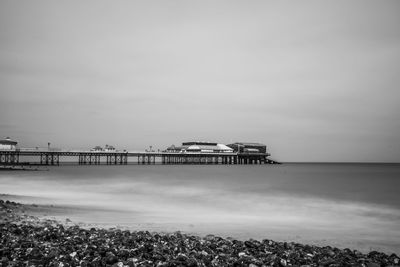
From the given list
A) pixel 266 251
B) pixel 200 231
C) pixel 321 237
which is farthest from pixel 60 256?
pixel 321 237

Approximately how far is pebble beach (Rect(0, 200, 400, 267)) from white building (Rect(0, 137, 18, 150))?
246ft

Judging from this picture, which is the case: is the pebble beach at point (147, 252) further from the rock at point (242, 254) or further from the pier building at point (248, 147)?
the pier building at point (248, 147)

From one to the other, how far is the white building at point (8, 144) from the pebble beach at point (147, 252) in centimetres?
7513

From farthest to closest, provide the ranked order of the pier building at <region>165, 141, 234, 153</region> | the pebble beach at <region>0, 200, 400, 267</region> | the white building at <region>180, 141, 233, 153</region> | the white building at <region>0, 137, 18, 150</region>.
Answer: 1. the pier building at <region>165, 141, 234, 153</region>
2. the white building at <region>180, 141, 233, 153</region>
3. the white building at <region>0, 137, 18, 150</region>
4. the pebble beach at <region>0, 200, 400, 267</region>

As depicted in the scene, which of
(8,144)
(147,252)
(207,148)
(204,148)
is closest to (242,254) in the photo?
(147,252)

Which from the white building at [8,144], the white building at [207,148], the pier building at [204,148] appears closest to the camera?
the white building at [8,144]

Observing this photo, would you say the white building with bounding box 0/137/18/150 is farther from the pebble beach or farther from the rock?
the rock

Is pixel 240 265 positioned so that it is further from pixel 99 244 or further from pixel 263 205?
pixel 263 205

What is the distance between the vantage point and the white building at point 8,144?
249 feet

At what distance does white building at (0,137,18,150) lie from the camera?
7588 cm

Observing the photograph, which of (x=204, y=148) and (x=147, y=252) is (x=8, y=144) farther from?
(x=147, y=252)

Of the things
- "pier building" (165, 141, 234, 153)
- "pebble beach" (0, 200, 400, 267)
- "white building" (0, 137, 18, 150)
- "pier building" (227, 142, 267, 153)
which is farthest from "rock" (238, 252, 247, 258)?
"pier building" (227, 142, 267, 153)

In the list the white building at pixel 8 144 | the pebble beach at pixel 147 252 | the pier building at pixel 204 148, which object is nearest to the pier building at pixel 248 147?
the pier building at pixel 204 148

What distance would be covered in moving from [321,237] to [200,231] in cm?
347
